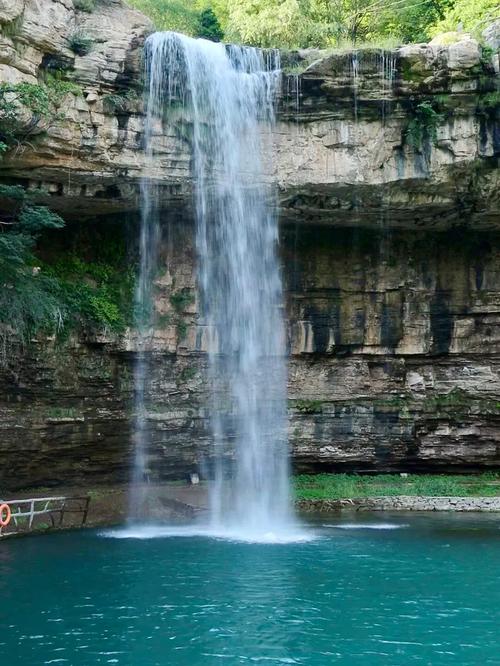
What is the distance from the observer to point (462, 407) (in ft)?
74.2

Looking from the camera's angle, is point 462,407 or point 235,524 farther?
point 462,407

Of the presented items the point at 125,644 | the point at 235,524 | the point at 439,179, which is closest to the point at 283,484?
the point at 235,524

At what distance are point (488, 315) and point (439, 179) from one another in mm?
5664

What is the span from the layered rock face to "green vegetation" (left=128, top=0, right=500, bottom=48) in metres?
9.21

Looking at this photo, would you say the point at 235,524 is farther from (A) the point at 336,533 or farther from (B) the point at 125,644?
(B) the point at 125,644

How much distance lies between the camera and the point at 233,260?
68.6 ft

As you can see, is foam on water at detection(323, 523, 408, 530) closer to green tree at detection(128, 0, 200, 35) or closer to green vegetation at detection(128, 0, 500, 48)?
green vegetation at detection(128, 0, 500, 48)

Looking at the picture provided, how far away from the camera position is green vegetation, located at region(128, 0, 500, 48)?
26.6 meters

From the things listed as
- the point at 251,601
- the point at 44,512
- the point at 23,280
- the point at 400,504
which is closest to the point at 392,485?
the point at 400,504

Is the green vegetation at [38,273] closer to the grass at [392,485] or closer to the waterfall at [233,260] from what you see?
the waterfall at [233,260]

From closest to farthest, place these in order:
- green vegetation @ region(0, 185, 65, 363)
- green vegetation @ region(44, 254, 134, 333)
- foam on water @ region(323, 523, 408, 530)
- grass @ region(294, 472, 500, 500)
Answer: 1. green vegetation @ region(0, 185, 65, 363)
2. foam on water @ region(323, 523, 408, 530)
3. green vegetation @ region(44, 254, 134, 333)
4. grass @ region(294, 472, 500, 500)

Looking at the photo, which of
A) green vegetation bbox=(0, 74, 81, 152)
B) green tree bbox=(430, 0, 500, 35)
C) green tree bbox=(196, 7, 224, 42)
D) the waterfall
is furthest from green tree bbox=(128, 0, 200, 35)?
green vegetation bbox=(0, 74, 81, 152)

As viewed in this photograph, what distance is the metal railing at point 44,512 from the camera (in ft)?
55.9

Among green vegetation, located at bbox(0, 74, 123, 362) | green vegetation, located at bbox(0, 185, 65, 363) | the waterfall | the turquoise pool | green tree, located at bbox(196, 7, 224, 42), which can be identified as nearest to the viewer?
the turquoise pool
